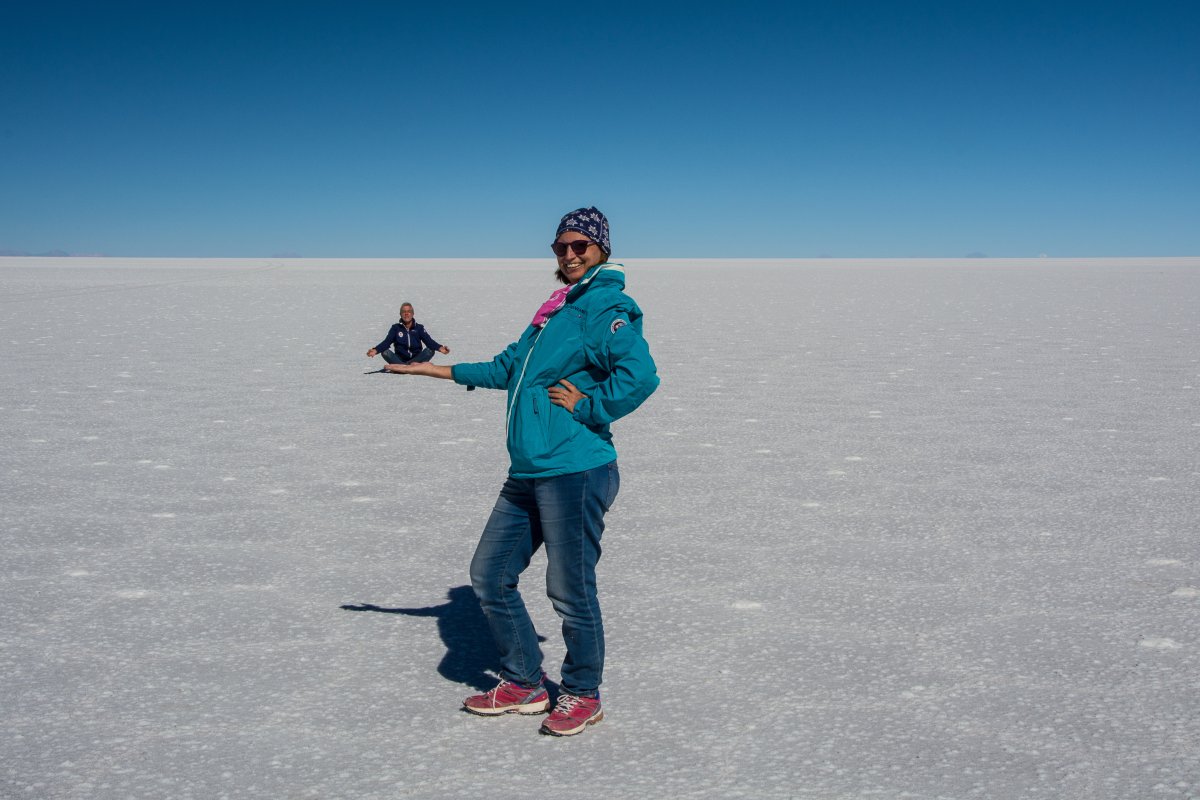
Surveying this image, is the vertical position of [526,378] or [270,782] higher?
[526,378]

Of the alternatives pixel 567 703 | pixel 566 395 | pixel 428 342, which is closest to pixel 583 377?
pixel 566 395

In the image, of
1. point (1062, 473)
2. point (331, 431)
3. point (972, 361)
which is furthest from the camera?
point (972, 361)

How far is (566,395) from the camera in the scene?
328 centimetres

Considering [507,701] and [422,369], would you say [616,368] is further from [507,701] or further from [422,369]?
[507,701]

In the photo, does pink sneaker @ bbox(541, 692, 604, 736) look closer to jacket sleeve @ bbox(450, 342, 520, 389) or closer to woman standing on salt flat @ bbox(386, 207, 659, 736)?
woman standing on salt flat @ bbox(386, 207, 659, 736)

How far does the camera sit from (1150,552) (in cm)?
544

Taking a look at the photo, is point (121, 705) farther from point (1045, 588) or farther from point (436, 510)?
point (1045, 588)

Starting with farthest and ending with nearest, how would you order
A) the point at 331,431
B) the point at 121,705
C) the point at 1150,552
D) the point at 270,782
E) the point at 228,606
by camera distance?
the point at 331,431 → the point at 1150,552 → the point at 228,606 → the point at 121,705 → the point at 270,782

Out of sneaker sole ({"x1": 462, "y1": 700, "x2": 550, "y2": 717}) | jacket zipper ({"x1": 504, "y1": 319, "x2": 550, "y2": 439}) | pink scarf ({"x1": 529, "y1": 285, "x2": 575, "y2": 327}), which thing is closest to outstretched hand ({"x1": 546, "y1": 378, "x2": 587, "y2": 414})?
jacket zipper ({"x1": 504, "y1": 319, "x2": 550, "y2": 439})

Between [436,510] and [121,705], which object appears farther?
[436,510]

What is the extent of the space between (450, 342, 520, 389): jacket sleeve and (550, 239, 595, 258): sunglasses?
0.39m

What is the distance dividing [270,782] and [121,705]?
2.72 feet

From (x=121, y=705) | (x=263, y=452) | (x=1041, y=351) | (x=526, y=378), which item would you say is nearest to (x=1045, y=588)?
(x=526, y=378)

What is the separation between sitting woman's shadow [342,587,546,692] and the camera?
160 inches
